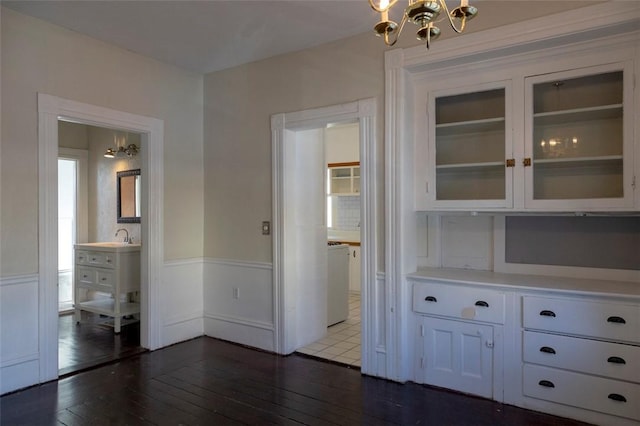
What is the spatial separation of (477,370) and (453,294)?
1.76 feet

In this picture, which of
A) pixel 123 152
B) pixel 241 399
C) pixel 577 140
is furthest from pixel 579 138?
pixel 123 152

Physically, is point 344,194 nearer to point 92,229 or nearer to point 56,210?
point 92,229

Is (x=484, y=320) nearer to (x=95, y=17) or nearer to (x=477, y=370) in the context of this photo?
(x=477, y=370)

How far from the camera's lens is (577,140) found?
2.89 m

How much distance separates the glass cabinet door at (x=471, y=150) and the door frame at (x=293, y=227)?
1.66 feet

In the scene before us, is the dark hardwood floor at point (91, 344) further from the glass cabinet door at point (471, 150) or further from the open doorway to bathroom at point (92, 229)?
the glass cabinet door at point (471, 150)

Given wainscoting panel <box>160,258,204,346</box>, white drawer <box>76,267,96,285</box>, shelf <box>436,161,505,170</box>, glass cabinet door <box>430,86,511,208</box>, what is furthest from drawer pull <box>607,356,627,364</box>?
white drawer <box>76,267,96,285</box>

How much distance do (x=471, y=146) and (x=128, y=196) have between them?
4240 millimetres

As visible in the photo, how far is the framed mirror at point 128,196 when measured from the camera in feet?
17.8

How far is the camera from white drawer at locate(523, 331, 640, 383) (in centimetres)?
253

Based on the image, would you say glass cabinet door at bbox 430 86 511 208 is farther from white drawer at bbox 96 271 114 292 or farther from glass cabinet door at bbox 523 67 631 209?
white drawer at bbox 96 271 114 292

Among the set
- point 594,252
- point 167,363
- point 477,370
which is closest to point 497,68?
point 594,252

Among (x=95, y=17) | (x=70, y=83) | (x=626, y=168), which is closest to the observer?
(x=626, y=168)

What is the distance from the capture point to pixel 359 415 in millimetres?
2766
